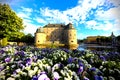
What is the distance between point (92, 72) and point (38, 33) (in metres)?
51.7

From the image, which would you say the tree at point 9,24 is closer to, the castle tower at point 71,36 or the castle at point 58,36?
the castle at point 58,36

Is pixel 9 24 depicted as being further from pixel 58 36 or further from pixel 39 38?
pixel 58 36

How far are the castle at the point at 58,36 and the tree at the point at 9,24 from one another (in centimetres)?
1994

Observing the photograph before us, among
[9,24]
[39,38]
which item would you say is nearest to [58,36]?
[39,38]

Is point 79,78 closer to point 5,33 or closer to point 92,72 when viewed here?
point 92,72

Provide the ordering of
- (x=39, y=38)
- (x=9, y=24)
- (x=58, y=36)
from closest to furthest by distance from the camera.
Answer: (x=9, y=24)
(x=39, y=38)
(x=58, y=36)

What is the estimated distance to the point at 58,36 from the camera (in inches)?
2384

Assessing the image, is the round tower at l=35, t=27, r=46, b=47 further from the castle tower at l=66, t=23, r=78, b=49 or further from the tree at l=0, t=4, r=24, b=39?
the tree at l=0, t=4, r=24, b=39

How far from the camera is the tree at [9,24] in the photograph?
27344 millimetres

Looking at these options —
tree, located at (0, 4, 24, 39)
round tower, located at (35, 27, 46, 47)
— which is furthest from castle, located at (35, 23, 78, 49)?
tree, located at (0, 4, 24, 39)

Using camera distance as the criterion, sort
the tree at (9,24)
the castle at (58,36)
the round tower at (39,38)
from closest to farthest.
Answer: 1. the tree at (9,24)
2. the round tower at (39,38)
3. the castle at (58,36)

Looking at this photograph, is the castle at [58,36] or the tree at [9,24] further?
the castle at [58,36]

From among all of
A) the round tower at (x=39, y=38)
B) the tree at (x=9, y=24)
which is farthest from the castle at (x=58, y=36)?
the tree at (x=9, y=24)

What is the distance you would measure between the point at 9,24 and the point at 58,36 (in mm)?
33505
